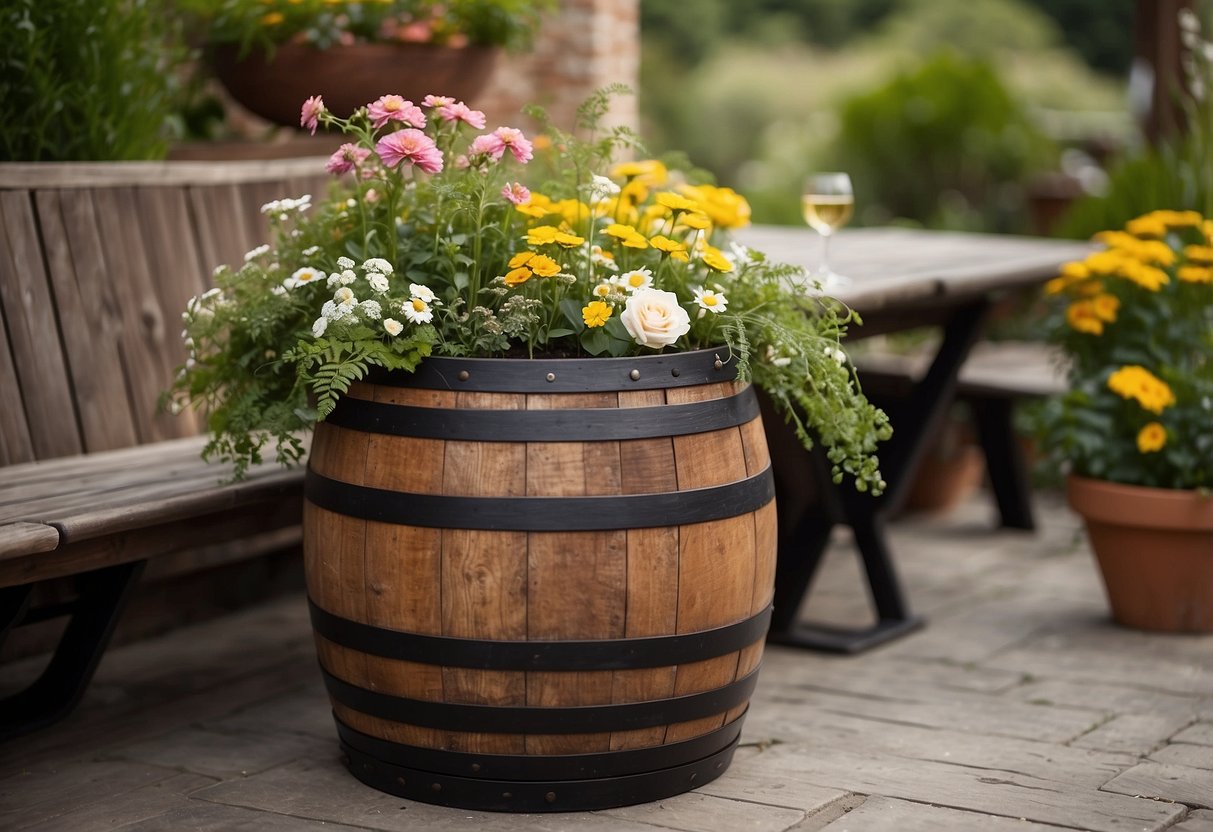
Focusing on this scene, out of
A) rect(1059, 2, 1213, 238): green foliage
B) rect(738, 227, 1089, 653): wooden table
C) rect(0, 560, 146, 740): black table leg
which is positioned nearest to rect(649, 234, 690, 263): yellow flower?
rect(738, 227, 1089, 653): wooden table

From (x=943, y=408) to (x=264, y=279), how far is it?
6.13ft

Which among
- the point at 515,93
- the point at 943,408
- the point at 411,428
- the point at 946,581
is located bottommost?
the point at 946,581

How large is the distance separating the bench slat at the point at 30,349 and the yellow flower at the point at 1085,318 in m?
2.38

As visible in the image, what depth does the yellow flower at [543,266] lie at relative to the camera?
2.47 metres

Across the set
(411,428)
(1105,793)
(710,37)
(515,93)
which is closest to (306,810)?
(411,428)

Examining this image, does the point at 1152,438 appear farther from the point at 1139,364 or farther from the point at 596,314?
the point at 596,314

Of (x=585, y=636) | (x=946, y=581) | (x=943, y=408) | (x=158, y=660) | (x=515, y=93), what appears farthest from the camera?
(x=515, y=93)

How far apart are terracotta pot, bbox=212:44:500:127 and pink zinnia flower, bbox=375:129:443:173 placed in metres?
1.46

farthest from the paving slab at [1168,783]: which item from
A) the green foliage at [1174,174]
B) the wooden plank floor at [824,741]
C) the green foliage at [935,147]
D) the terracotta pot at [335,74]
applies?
the green foliage at [935,147]

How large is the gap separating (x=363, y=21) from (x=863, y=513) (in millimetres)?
1796

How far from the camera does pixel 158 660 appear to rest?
3.52 metres

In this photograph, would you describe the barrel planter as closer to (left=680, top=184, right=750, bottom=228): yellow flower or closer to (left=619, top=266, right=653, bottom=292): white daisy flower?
(left=619, top=266, right=653, bottom=292): white daisy flower

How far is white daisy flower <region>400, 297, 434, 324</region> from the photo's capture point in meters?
2.43

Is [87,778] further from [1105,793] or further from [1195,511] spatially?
[1195,511]
